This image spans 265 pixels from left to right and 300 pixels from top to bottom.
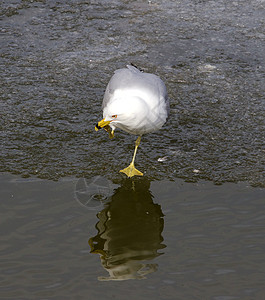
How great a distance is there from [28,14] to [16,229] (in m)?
4.95

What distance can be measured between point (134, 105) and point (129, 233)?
106cm

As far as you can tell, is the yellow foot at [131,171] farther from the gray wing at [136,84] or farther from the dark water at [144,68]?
the gray wing at [136,84]

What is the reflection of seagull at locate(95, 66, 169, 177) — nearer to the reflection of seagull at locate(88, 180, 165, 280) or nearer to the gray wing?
the gray wing

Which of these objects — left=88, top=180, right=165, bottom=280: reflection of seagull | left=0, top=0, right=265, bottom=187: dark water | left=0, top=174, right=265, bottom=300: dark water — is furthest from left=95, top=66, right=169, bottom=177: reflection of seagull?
left=0, top=174, right=265, bottom=300: dark water

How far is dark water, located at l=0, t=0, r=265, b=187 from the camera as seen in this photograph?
5211 millimetres

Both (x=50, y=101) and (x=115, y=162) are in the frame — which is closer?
(x=115, y=162)

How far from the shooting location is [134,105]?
453 centimetres

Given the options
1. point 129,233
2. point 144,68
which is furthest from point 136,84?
point 144,68

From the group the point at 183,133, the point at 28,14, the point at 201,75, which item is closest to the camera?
the point at 183,133

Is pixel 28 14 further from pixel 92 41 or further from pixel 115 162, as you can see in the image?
pixel 115 162

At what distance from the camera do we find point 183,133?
18.6 ft

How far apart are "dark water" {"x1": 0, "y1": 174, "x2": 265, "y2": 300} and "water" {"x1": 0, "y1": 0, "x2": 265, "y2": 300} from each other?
0.04ft

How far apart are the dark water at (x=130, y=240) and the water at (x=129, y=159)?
0.01 m

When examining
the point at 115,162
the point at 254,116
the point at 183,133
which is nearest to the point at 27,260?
the point at 115,162
